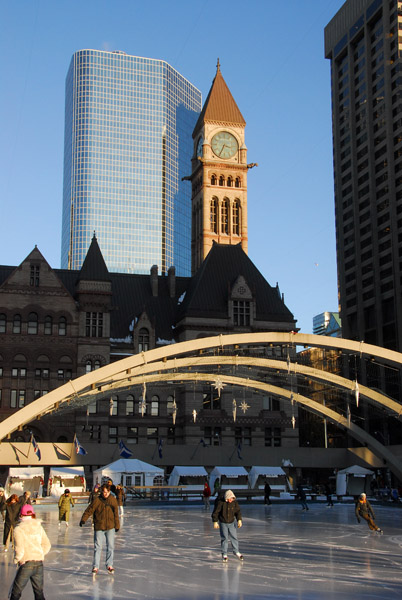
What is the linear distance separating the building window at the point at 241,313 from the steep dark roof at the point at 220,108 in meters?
37.6

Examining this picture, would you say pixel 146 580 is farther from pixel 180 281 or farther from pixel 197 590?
pixel 180 281

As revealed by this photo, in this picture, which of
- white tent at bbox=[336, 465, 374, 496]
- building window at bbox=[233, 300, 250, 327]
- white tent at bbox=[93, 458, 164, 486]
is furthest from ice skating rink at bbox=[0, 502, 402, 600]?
building window at bbox=[233, 300, 250, 327]

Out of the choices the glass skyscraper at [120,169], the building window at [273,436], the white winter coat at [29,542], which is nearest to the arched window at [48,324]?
the building window at [273,436]

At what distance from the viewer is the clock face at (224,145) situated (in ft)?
346

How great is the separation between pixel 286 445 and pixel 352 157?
5784cm

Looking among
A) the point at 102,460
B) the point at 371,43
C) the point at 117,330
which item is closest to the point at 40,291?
the point at 117,330

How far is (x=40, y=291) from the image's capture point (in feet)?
239

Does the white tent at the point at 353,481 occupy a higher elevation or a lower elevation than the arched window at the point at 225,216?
lower

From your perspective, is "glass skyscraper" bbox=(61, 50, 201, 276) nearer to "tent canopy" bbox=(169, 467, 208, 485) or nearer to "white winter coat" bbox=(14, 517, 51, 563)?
"tent canopy" bbox=(169, 467, 208, 485)

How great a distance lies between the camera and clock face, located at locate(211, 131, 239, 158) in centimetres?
10556

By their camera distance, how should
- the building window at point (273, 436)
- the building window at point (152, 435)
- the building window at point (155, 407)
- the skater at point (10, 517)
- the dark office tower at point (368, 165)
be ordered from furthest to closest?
the dark office tower at point (368, 165), the building window at point (273, 436), the building window at point (155, 407), the building window at point (152, 435), the skater at point (10, 517)

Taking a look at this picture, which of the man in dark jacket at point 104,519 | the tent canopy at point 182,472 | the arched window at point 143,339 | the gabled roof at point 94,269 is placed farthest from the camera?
the arched window at point 143,339

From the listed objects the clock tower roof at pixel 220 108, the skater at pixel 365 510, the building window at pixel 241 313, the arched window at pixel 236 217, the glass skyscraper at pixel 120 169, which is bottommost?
the skater at pixel 365 510

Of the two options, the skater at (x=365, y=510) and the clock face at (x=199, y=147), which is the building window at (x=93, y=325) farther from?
the skater at (x=365, y=510)
